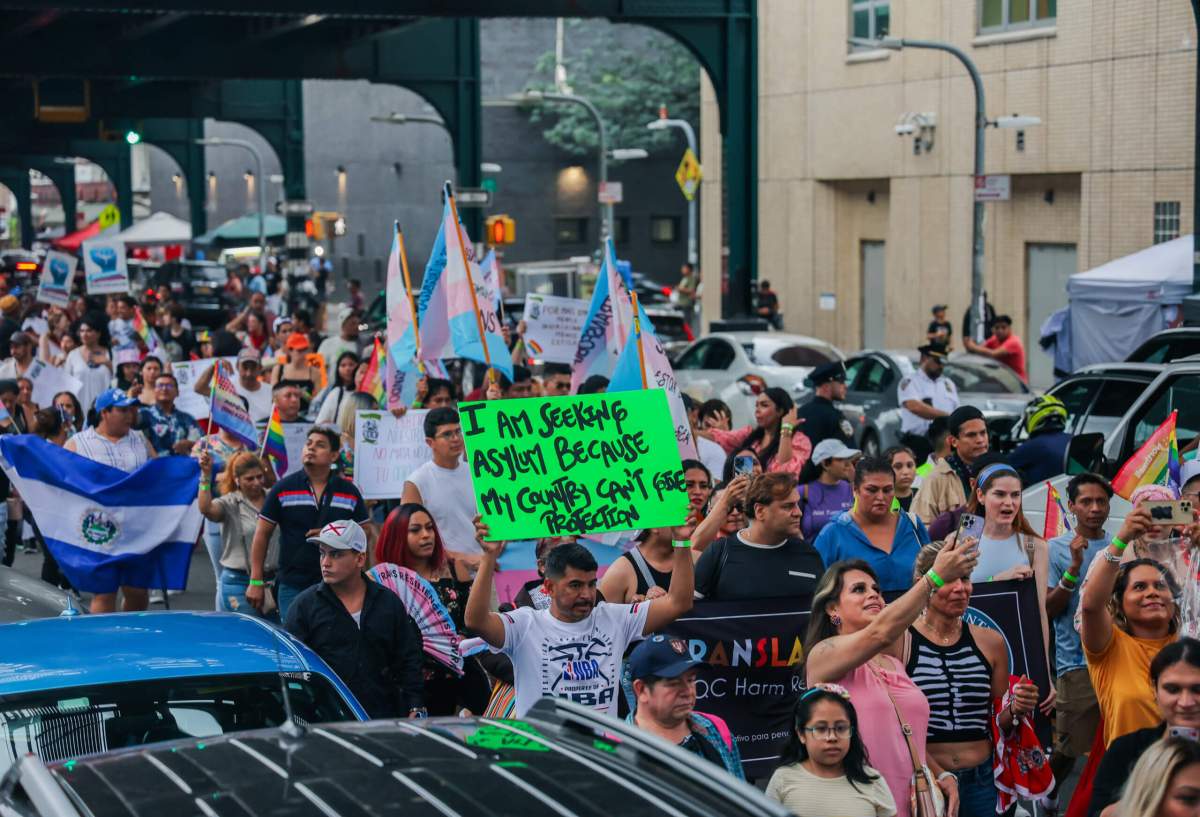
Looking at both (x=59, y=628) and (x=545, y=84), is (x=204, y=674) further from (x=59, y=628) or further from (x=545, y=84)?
(x=545, y=84)

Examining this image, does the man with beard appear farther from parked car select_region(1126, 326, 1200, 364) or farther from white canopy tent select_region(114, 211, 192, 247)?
white canopy tent select_region(114, 211, 192, 247)

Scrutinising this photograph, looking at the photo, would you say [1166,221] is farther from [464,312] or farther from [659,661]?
[659,661]

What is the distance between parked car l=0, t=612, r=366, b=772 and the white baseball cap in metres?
1.10

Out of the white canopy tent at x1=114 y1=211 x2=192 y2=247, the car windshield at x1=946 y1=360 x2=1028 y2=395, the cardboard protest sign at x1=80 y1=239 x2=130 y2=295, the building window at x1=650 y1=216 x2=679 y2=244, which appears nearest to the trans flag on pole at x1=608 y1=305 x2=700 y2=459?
the car windshield at x1=946 y1=360 x2=1028 y2=395

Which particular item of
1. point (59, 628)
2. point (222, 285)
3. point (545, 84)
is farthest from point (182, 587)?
point (545, 84)

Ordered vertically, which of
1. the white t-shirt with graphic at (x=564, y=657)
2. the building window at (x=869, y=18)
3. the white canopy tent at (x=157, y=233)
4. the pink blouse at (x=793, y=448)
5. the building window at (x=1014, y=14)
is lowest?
the white t-shirt with graphic at (x=564, y=657)

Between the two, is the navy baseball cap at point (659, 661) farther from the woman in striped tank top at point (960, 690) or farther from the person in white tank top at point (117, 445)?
the person in white tank top at point (117, 445)

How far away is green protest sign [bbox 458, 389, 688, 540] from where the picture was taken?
7.25m

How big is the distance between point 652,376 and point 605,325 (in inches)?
99.3

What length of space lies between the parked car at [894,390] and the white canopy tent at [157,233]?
1631 inches

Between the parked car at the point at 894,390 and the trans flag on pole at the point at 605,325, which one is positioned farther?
the parked car at the point at 894,390

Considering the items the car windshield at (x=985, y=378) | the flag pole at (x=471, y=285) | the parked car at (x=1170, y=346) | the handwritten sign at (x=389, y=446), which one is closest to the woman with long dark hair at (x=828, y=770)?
the handwritten sign at (x=389, y=446)

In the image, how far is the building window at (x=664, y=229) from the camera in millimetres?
62406

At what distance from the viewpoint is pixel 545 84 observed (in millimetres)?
63312
